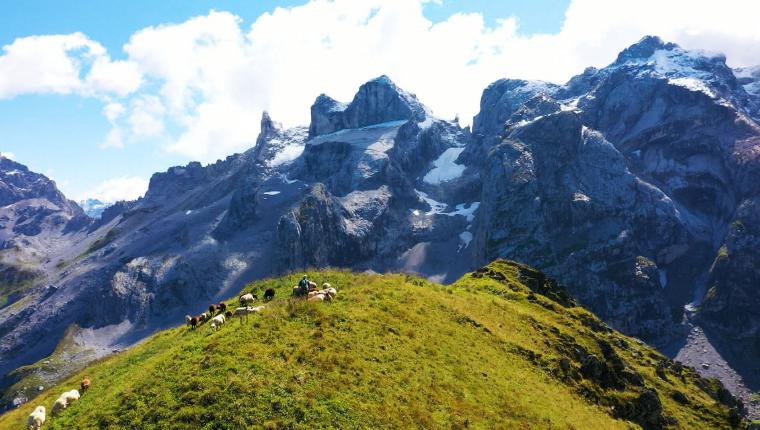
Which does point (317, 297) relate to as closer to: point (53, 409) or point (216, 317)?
point (216, 317)

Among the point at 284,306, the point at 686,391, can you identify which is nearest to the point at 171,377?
the point at 284,306

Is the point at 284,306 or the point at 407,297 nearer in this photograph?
the point at 284,306

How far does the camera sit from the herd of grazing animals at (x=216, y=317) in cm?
3241

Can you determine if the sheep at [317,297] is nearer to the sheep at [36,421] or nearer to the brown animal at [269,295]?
the brown animal at [269,295]

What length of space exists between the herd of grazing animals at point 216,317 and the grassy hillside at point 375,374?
0.91 meters

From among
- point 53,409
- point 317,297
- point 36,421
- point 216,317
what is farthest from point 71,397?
point 317,297

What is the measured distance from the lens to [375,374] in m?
30.8

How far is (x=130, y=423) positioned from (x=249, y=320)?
1034 cm

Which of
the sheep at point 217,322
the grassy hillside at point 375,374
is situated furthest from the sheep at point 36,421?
the sheep at point 217,322

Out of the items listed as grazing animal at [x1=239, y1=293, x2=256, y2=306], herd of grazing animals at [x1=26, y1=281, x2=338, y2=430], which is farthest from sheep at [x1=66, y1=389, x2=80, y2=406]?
grazing animal at [x1=239, y1=293, x2=256, y2=306]

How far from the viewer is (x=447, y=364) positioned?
34.9m

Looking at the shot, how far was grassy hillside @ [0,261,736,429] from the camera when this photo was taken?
2748 centimetres

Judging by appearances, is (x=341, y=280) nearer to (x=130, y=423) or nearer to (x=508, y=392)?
(x=508, y=392)

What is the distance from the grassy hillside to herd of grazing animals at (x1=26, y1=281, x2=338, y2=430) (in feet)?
2.99
